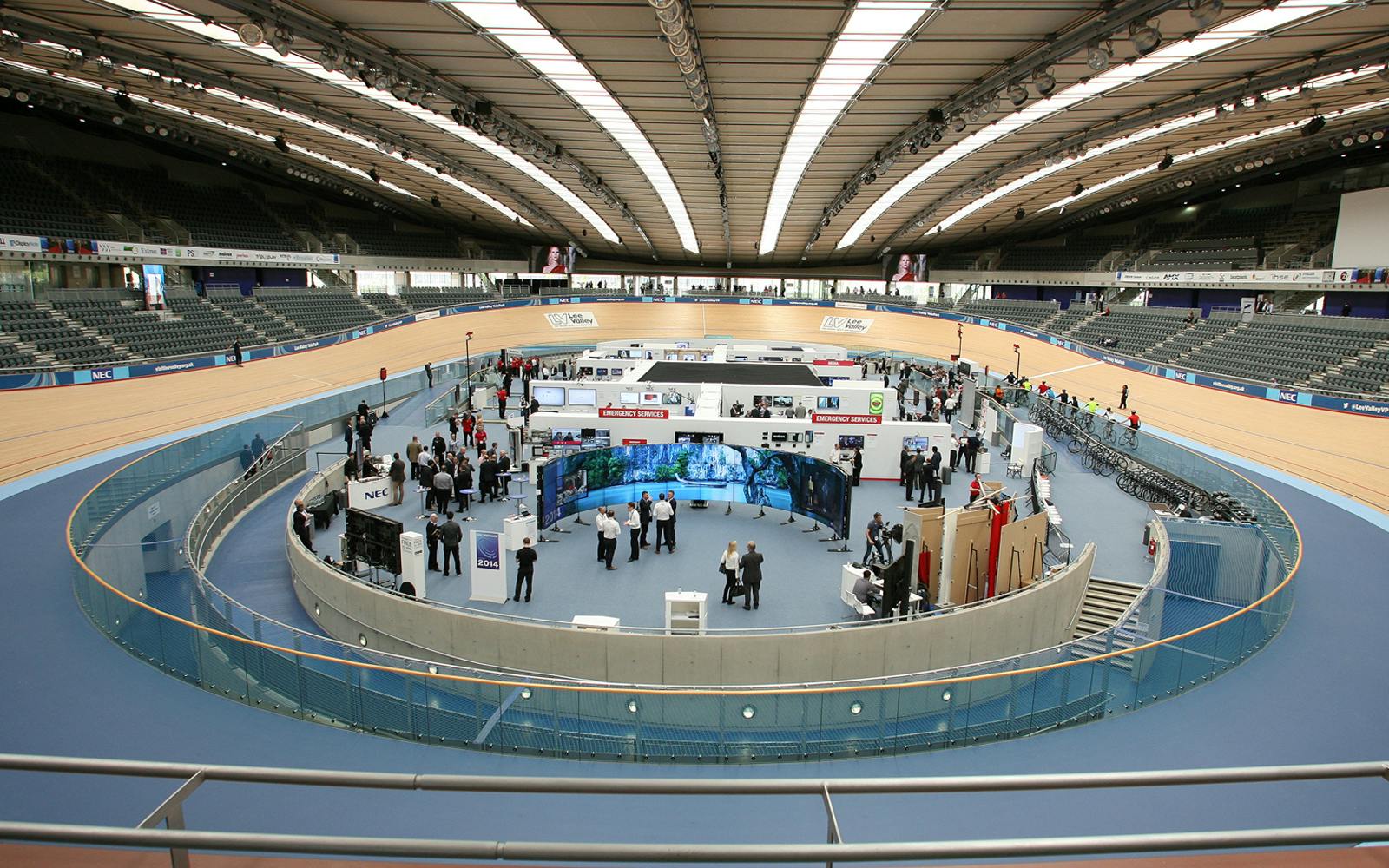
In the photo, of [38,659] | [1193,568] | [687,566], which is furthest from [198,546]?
[1193,568]

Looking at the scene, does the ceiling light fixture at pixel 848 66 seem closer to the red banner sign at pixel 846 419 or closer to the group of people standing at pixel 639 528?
the red banner sign at pixel 846 419

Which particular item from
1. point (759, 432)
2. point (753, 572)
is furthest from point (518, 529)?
point (759, 432)

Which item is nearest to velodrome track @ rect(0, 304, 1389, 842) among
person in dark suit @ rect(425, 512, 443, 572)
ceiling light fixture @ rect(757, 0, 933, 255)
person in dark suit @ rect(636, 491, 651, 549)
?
person in dark suit @ rect(425, 512, 443, 572)

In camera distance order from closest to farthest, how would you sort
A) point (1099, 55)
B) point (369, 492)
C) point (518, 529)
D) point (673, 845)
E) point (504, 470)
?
point (673, 845) → point (518, 529) → point (1099, 55) → point (369, 492) → point (504, 470)

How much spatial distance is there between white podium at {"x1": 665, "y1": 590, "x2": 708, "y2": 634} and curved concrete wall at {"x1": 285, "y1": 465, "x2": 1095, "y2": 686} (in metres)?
0.81

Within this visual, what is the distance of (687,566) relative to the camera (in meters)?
13.8

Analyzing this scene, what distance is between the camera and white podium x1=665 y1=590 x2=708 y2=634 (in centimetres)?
1070

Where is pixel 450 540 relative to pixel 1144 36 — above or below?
below

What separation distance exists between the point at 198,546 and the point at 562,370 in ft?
72.0

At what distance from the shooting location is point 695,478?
16.9 m

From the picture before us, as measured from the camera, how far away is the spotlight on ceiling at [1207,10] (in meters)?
12.3

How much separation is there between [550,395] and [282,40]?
10.7 m

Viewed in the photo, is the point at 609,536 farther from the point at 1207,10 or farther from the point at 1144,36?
the point at 1207,10

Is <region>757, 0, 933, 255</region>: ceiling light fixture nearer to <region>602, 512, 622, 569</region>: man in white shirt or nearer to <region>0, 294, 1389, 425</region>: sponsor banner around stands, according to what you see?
<region>0, 294, 1389, 425</region>: sponsor banner around stands
